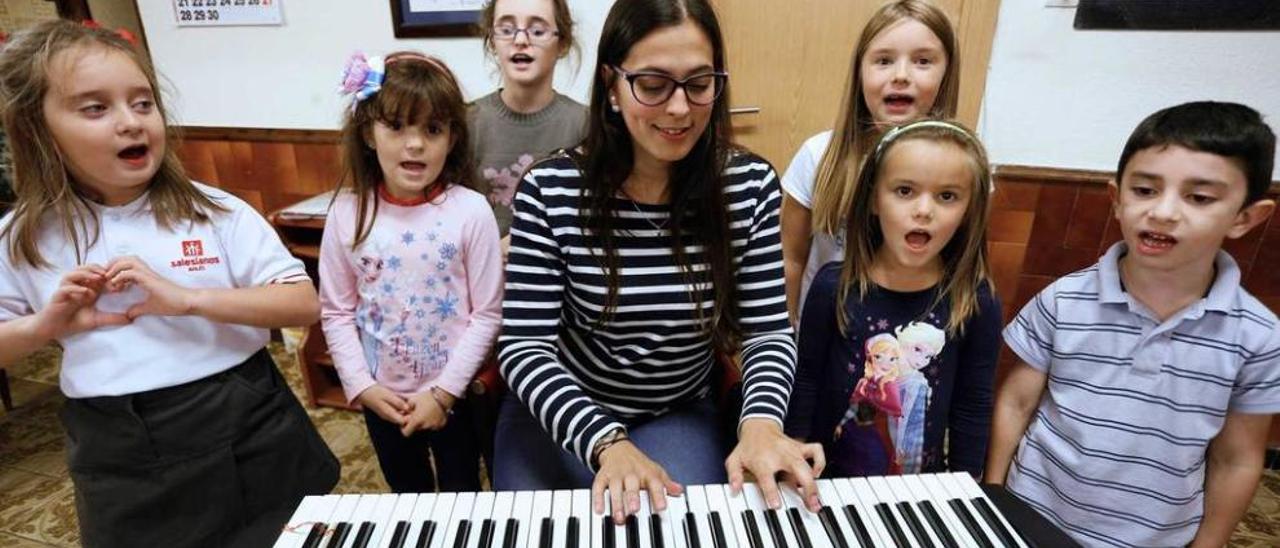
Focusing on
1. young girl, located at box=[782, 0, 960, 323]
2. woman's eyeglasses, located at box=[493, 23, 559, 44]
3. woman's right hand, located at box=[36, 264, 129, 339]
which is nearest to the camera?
woman's right hand, located at box=[36, 264, 129, 339]

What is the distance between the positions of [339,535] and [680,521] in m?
0.48

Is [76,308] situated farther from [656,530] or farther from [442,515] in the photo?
[656,530]

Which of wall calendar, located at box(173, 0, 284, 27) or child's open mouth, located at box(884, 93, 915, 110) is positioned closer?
child's open mouth, located at box(884, 93, 915, 110)

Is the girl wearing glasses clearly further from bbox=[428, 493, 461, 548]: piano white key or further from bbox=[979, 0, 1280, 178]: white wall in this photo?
bbox=[979, 0, 1280, 178]: white wall

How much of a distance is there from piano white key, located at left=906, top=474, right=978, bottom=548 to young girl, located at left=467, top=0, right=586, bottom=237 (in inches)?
49.4

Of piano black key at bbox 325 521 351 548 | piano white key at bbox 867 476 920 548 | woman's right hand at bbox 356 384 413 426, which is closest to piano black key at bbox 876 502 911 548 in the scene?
piano white key at bbox 867 476 920 548

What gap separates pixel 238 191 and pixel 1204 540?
372cm

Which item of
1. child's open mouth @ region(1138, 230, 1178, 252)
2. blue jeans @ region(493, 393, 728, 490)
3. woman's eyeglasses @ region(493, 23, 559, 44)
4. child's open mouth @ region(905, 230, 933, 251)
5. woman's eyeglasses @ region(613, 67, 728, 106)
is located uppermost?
woman's eyeglasses @ region(493, 23, 559, 44)

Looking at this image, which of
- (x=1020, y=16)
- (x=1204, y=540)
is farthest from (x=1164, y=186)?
(x=1020, y=16)

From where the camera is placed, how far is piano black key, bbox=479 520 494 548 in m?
0.87

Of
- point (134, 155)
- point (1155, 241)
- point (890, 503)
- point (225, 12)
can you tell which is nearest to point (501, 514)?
point (890, 503)

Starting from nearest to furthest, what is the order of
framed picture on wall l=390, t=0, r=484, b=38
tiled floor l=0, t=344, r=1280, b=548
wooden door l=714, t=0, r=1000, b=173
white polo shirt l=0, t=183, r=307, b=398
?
white polo shirt l=0, t=183, r=307, b=398 → tiled floor l=0, t=344, r=1280, b=548 → wooden door l=714, t=0, r=1000, b=173 → framed picture on wall l=390, t=0, r=484, b=38

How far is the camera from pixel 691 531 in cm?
88

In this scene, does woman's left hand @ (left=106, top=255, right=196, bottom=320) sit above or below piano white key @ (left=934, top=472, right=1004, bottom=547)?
above
